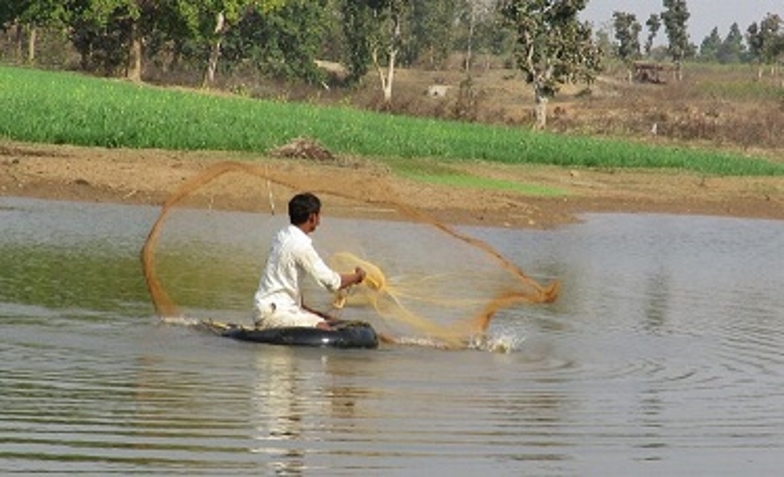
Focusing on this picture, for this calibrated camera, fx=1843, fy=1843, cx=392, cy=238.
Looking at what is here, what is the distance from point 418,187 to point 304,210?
1728 centimetres

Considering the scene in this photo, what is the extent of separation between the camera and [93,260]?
1845 cm

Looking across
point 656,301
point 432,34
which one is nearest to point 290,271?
point 656,301

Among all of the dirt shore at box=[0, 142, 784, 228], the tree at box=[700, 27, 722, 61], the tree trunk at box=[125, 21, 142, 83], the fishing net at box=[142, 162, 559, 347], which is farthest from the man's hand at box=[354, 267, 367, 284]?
the tree at box=[700, 27, 722, 61]

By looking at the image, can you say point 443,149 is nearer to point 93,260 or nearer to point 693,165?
point 693,165

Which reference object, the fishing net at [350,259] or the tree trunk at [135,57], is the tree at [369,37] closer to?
the tree trunk at [135,57]

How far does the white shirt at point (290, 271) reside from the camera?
1291cm

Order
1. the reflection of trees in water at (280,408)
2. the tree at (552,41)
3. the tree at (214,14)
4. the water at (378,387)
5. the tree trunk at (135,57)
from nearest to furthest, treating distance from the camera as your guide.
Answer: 1. the reflection of trees in water at (280,408)
2. the water at (378,387)
3. the tree at (552,41)
4. the tree at (214,14)
5. the tree trunk at (135,57)

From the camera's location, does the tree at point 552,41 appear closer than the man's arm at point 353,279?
No

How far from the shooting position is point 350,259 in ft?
49.6

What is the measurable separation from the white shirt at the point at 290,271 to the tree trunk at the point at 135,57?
5328cm

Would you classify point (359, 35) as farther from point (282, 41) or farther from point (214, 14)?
point (214, 14)

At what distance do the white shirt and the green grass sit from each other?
56.9 ft

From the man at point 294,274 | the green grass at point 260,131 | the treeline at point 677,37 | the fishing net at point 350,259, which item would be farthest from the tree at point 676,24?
the man at point 294,274

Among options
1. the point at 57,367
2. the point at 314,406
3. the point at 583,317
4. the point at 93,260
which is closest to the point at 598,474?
the point at 314,406
